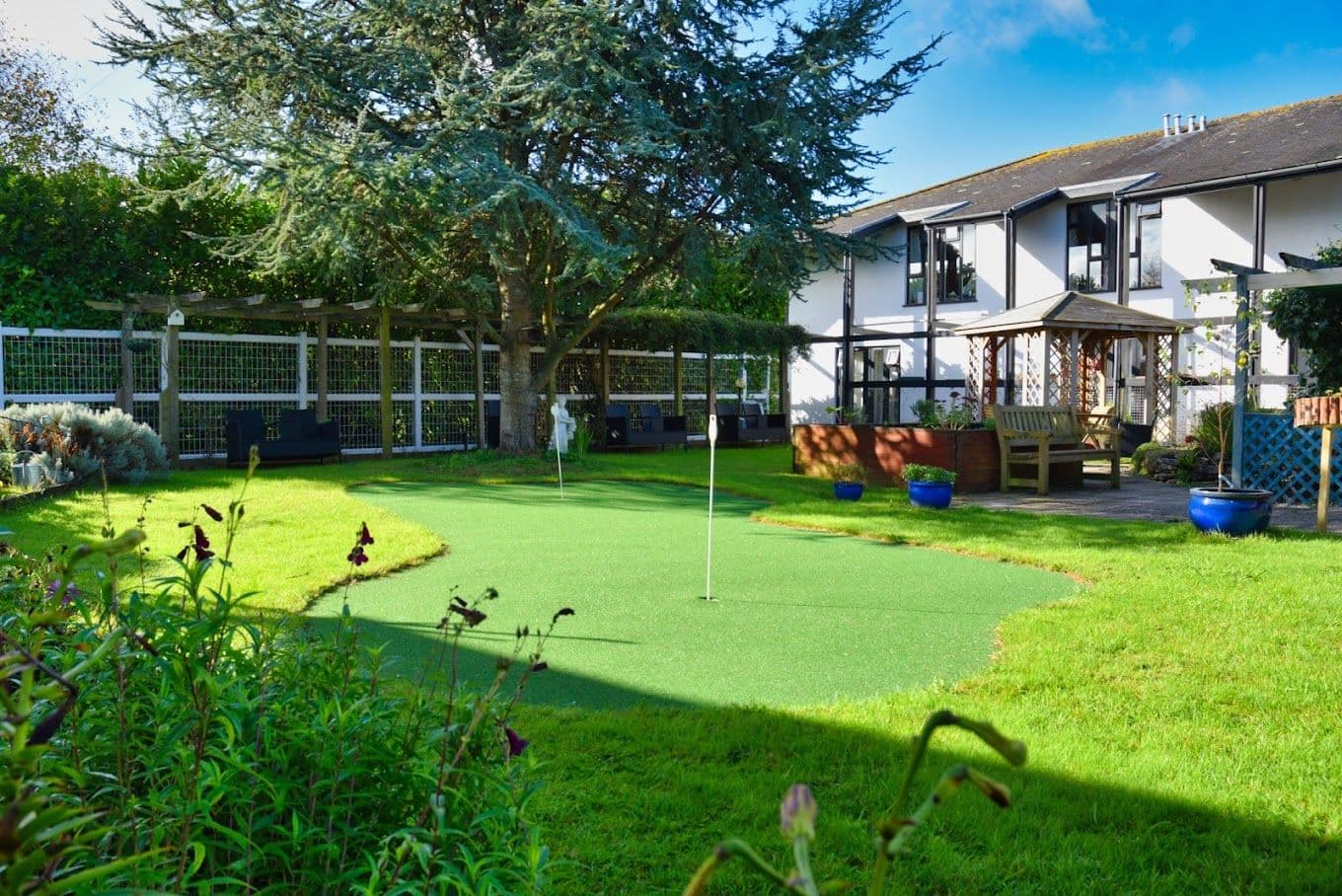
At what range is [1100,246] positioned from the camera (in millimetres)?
23719

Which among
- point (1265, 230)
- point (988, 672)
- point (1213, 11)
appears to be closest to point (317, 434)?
point (988, 672)

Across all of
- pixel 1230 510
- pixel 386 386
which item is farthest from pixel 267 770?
pixel 386 386

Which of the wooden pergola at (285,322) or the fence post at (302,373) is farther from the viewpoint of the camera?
the fence post at (302,373)

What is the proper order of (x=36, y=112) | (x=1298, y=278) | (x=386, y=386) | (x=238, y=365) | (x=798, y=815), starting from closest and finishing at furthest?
(x=798, y=815)
(x=1298, y=278)
(x=238, y=365)
(x=386, y=386)
(x=36, y=112)

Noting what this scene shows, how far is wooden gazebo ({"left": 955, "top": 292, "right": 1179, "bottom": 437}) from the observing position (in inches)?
664

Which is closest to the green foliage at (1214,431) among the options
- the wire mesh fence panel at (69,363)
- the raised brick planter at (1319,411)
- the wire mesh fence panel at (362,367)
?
the raised brick planter at (1319,411)

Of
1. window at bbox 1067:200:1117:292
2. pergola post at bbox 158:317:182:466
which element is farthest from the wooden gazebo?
pergola post at bbox 158:317:182:466

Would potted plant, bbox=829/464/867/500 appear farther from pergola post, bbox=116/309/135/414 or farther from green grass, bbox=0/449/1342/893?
pergola post, bbox=116/309/135/414

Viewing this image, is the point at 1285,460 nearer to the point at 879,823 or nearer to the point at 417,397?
the point at 879,823

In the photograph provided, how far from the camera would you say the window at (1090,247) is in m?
23.5

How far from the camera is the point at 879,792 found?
3.62 m

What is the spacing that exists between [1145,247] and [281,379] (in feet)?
60.4

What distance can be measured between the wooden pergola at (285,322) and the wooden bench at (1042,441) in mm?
9723

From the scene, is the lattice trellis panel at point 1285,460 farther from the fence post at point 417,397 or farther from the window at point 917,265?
the window at point 917,265
